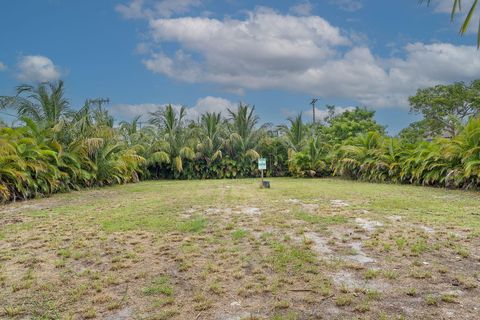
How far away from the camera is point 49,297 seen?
267 cm

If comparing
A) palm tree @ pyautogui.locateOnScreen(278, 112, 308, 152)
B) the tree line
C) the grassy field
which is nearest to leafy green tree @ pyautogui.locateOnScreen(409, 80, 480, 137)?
the tree line

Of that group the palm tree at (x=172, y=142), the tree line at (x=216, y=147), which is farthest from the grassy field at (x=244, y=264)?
the palm tree at (x=172, y=142)

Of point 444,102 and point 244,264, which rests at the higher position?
point 444,102

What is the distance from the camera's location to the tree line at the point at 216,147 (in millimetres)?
8766

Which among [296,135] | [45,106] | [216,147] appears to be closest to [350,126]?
[296,135]

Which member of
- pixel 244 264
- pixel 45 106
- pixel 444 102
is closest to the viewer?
pixel 244 264

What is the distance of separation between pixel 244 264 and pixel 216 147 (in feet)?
45.2

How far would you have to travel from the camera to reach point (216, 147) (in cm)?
1697

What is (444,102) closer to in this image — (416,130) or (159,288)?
(416,130)

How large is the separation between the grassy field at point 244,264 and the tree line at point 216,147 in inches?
123

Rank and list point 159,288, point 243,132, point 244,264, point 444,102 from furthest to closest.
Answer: point 444,102 < point 243,132 < point 244,264 < point 159,288

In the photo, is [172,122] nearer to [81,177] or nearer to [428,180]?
[81,177]

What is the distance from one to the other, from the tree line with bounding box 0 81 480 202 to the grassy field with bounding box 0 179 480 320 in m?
3.11

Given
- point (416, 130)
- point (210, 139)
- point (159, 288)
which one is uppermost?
point (416, 130)
